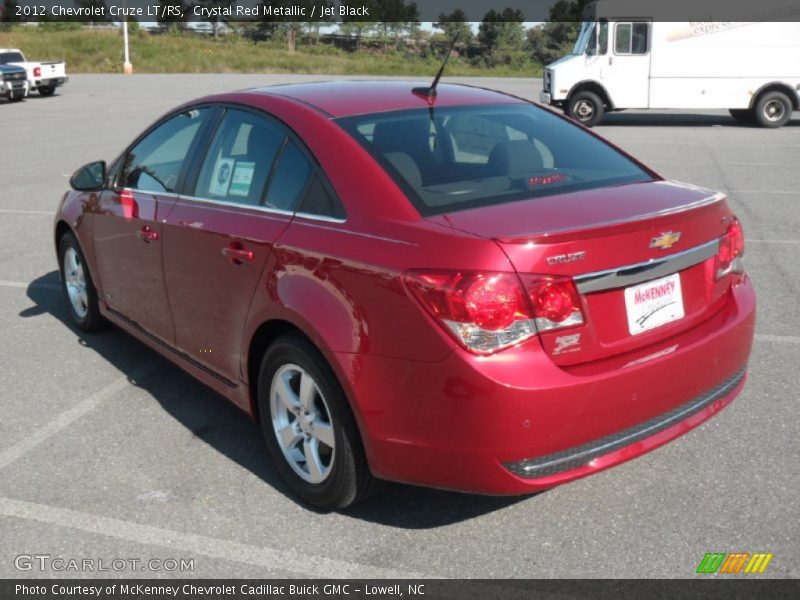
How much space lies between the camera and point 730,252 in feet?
12.3

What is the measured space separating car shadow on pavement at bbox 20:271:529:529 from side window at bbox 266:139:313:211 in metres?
1.18

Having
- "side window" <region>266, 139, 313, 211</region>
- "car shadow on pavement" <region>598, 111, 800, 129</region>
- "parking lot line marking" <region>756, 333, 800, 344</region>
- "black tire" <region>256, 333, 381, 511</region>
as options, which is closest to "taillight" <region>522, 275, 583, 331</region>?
"black tire" <region>256, 333, 381, 511</region>

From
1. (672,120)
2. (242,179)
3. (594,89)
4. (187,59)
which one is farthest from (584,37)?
(187,59)

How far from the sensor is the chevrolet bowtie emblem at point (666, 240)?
129 inches

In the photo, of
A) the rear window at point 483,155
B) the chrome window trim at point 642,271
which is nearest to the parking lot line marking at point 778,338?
the rear window at point 483,155

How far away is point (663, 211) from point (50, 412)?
3.21m

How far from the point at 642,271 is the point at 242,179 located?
1.81 meters

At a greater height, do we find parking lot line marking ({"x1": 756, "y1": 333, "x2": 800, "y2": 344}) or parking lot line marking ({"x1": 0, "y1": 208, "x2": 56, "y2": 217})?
parking lot line marking ({"x1": 0, "y1": 208, "x2": 56, "y2": 217})

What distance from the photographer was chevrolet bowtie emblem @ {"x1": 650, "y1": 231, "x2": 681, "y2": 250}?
10.7 ft

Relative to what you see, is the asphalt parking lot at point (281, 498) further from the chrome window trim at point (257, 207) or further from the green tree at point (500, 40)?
the green tree at point (500, 40)

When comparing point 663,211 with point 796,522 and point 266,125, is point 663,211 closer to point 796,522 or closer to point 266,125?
point 796,522

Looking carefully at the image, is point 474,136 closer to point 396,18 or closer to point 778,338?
point 778,338

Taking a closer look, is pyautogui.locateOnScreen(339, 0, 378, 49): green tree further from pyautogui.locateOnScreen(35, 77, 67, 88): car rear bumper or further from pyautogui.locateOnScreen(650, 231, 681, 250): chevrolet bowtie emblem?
pyautogui.locateOnScreen(650, 231, 681, 250): chevrolet bowtie emblem

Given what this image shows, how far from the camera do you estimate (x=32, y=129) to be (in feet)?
68.1
